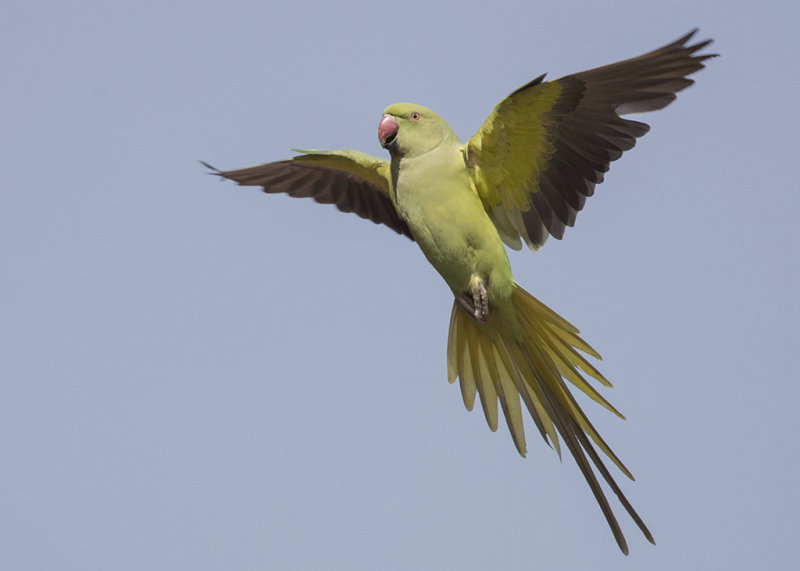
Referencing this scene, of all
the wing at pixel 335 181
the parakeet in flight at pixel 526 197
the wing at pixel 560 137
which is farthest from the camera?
the wing at pixel 335 181

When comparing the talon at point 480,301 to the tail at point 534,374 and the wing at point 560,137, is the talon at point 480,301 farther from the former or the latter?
the wing at point 560,137

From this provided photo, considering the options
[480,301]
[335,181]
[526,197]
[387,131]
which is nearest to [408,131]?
[387,131]

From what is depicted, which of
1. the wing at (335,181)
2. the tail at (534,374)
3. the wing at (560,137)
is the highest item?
the wing at (335,181)

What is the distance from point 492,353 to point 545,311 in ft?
1.90

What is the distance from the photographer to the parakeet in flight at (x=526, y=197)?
5.66m

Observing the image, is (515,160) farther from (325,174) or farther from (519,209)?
(325,174)

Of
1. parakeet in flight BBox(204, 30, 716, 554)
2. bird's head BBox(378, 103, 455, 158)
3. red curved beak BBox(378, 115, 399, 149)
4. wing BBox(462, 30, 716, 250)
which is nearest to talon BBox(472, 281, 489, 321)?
parakeet in flight BBox(204, 30, 716, 554)

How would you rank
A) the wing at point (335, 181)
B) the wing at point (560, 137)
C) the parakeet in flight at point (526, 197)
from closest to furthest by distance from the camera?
the wing at point (560, 137) → the parakeet in flight at point (526, 197) → the wing at point (335, 181)

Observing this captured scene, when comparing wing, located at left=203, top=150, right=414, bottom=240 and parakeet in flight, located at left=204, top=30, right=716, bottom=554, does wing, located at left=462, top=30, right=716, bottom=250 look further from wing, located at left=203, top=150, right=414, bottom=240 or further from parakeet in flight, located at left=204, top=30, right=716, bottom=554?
wing, located at left=203, top=150, right=414, bottom=240

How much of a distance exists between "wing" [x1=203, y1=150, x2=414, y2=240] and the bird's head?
750 mm

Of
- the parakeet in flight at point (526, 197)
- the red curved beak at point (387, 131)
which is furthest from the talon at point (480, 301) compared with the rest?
the red curved beak at point (387, 131)

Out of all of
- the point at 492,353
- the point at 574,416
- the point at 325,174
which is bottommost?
the point at 574,416

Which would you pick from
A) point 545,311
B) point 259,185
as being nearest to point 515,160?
point 545,311

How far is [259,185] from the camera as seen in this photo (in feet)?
23.9
